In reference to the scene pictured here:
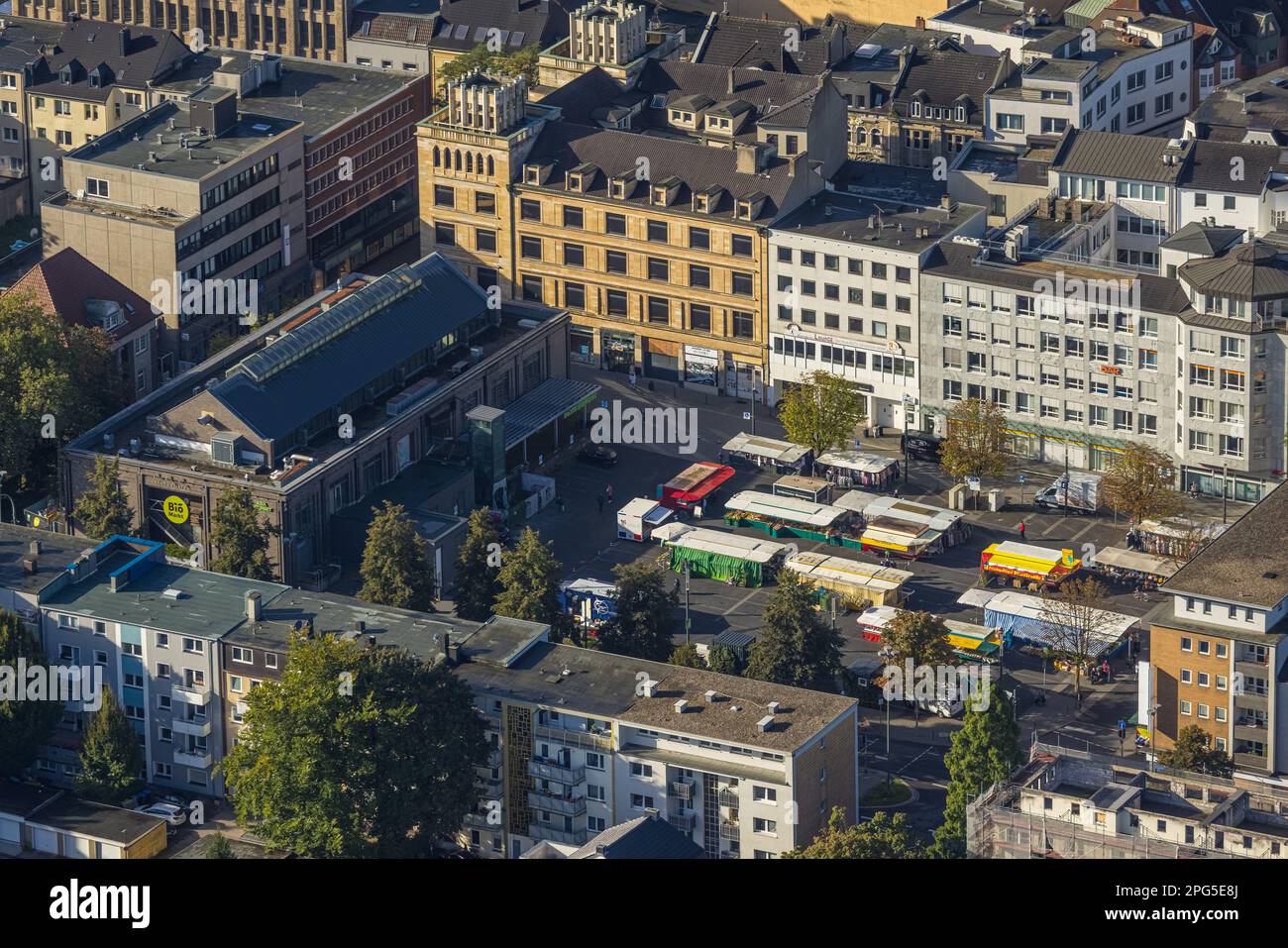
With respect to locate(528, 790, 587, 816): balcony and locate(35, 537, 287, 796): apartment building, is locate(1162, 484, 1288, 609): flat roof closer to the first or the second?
locate(528, 790, 587, 816): balcony

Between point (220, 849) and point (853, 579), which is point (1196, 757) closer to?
point (853, 579)

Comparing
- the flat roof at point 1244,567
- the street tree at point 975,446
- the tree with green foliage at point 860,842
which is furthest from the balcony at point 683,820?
the street tree at point 975,446

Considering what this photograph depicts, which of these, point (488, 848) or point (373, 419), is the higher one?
point (373, 419)

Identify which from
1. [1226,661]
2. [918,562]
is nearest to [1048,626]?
[918,562]

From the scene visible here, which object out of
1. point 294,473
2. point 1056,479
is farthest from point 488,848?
point 1056,479
